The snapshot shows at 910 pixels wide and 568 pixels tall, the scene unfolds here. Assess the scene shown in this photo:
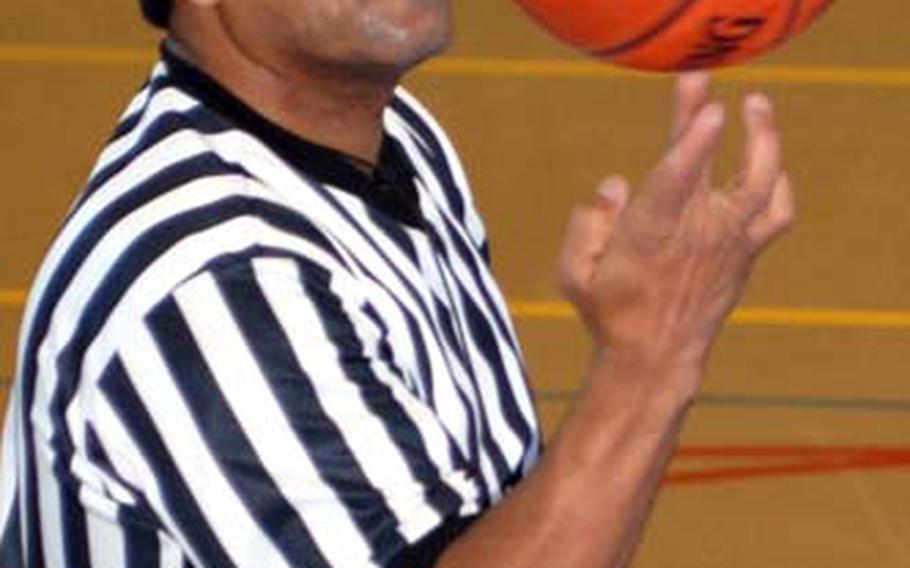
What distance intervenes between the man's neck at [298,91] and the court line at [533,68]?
5.04m

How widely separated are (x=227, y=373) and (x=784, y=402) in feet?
12.1

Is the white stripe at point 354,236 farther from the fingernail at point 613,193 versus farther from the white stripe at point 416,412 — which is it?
the fingernail at point 613,193

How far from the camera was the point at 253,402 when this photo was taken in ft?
7.41

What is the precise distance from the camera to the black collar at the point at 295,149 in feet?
8.04

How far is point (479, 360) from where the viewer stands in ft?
8.57

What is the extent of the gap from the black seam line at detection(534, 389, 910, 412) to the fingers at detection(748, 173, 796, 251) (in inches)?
139

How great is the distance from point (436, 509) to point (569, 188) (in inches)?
180

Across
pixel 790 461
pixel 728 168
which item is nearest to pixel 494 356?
pixel 790 461

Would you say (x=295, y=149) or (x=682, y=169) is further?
(x=295, y=149)

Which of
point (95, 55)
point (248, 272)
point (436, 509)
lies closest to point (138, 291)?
point (248, 272)

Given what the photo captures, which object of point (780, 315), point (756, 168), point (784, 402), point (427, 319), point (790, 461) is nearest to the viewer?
point (756, 168)

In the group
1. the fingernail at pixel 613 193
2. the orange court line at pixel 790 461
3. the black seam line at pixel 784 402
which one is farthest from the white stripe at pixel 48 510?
the black seam line at pixel 784 402

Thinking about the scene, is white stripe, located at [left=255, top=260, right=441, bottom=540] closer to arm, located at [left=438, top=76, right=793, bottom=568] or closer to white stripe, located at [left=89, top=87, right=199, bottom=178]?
arm, located at [left=438, top=76, right=793, bottom=568]

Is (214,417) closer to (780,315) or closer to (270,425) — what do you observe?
(270,425)
